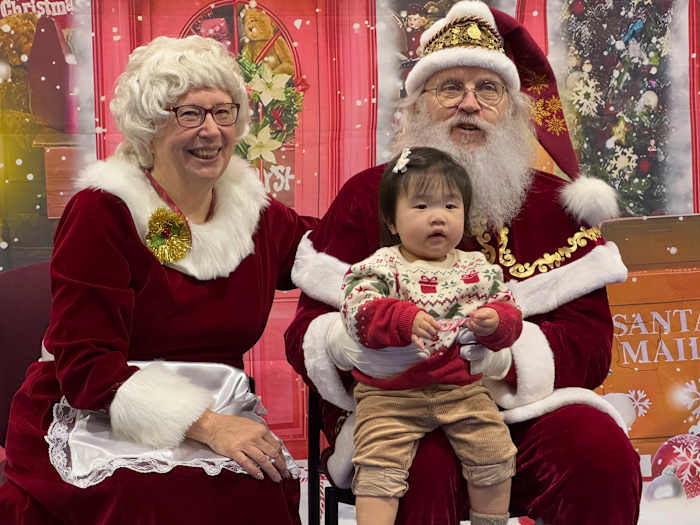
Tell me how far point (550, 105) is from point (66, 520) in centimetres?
186

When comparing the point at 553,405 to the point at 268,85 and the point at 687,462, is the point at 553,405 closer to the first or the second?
the point at 687,462

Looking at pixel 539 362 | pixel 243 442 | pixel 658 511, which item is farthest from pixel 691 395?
pixel 243 442

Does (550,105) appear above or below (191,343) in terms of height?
above

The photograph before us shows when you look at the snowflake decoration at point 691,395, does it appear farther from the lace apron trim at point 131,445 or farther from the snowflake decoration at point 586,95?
the lace apron trim at point 131,445

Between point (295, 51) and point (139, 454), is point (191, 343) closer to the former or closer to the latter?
point (139, 454)

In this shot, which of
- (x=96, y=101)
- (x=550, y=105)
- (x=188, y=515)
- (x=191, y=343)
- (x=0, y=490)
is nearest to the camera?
(x=188, y=515)

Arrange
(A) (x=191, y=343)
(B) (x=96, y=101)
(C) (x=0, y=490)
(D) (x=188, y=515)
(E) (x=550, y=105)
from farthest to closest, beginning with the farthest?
(B) (x=96, y=101)
(E) (x=550, y=105)
(A) (x=191, y=343)
(C) (x=0, y=490)
(D) (x=188, y=515)

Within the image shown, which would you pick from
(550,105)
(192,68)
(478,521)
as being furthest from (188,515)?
(550,105)

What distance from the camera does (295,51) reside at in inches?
138

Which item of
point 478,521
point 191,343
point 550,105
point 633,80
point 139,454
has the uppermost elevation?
point 633,80

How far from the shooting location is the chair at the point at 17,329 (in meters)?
2.63

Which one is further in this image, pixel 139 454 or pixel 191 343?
pixel 191 343

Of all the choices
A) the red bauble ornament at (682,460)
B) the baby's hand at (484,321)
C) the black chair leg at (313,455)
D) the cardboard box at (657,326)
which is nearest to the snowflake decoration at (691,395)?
the cardboard box at (657,326)

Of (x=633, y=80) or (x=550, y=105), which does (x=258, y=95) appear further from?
(x=633, y=80)
